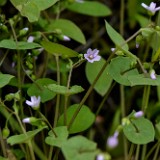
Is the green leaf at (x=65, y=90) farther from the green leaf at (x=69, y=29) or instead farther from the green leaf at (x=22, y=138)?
the green leaf at (x=69, y=29)

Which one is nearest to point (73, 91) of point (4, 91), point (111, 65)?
point (111, 65)

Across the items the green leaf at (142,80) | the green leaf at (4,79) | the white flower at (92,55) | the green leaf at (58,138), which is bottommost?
the green leaf at (58,138)

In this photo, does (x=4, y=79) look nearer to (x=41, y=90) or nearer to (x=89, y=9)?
(x=41, y=90)

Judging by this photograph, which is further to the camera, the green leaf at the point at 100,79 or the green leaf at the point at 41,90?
the green leaf at the point at 100,79

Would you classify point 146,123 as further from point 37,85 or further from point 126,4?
point 126,4

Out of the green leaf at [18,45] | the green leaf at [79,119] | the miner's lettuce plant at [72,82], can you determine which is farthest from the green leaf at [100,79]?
the green leaf at [18,45]

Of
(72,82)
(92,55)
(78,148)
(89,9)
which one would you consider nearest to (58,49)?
(92,55)

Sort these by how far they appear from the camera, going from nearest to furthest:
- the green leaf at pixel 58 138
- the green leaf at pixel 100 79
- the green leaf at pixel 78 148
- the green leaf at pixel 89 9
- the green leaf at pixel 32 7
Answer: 1. the green leaf at pixel 78 148
2. the green leaf at pixel 58 138
3. the green leaf at pixel 32 7
4. the green leaf at pixel 100 79
5. the green leaf at pixel 89 9

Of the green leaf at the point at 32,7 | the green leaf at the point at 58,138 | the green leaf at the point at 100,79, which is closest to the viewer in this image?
the green leaf at the point at 58,138
